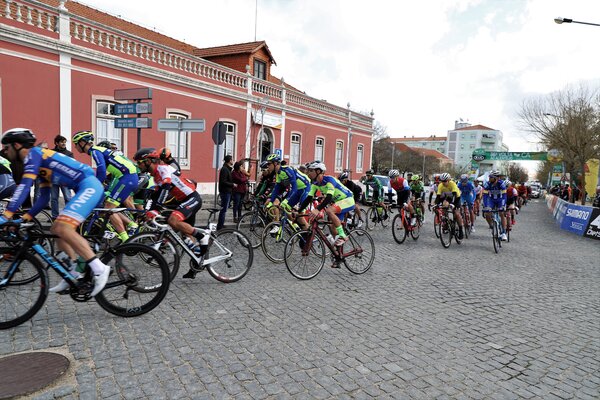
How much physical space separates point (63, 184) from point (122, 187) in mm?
2064

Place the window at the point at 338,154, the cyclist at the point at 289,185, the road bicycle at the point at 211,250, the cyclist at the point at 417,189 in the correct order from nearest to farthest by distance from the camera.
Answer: the road bicycle at the point at 211,250, the cyclist at the point at 289,185, the cyclist at the point at 417,189, the window at the point at 338,154

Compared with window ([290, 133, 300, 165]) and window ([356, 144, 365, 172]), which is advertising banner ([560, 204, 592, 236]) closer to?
window ([290, 133, 300, 165])

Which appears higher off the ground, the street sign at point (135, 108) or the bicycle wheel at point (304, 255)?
the street sign at point (135, 108)

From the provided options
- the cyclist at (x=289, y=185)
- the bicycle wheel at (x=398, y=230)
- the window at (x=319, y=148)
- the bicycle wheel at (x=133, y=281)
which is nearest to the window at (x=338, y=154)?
the window at (x=319, y=148)

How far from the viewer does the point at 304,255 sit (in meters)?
6.27

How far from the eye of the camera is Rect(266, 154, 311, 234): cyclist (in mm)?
7414

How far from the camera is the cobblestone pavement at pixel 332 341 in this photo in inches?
122

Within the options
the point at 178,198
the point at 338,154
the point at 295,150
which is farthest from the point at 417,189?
the point at 338,154

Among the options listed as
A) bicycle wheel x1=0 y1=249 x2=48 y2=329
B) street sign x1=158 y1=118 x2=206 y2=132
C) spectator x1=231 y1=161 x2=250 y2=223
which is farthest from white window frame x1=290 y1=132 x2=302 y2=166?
bicycle wheel x1=0 y1=249 x2=48 y2=329

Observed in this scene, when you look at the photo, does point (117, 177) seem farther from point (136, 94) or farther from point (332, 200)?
point (136, 94)

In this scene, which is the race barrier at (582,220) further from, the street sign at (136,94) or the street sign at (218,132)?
the street sign at (136,94)

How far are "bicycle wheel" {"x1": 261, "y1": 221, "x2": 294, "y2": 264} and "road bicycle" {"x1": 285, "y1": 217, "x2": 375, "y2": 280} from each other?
35.0 inches

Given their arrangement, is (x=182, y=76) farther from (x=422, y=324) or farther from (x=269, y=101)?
(x=422, y=324)

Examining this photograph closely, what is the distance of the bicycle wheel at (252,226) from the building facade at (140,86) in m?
3.72
